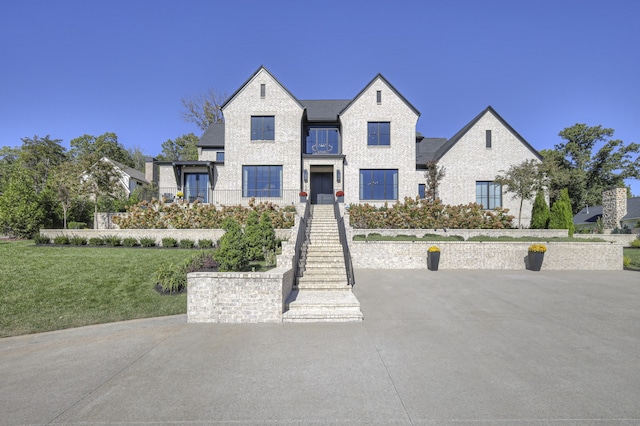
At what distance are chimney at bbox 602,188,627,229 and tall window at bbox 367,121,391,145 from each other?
2511 cm

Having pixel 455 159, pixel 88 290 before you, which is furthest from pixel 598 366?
pixel 455 159

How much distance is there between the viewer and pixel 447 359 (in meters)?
4.70

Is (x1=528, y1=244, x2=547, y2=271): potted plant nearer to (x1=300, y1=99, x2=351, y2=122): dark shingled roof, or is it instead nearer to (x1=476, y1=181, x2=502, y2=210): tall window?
(x1=476, y1=181, x2=502, y2=210): tall window

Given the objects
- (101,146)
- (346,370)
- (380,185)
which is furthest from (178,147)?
(346,370)

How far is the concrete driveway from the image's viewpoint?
3377 mm

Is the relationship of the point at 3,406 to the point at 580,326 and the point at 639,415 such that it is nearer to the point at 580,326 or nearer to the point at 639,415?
the point at 639,415

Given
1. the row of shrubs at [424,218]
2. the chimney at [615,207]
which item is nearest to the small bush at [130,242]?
the row of shrubs at [424,218]

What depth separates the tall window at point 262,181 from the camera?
20375 millimetres

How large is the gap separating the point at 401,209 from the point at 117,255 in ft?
46.2

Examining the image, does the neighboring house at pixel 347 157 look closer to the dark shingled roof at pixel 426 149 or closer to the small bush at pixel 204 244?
the dark shingled roof at pixel 426 149

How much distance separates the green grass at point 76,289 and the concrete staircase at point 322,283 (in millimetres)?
2871

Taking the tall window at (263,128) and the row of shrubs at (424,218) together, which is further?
the tall window at (263,128)

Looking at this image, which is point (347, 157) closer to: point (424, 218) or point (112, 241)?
point (424, 218)

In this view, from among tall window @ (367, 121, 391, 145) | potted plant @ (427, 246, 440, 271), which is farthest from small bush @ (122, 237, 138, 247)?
tall window @ (367, 121, 391, 145)
